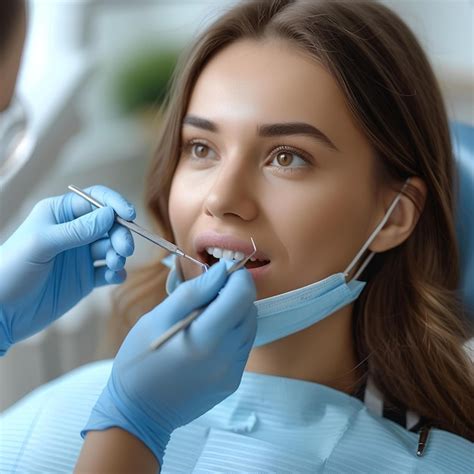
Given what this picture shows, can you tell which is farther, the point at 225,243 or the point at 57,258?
the point at 57,258

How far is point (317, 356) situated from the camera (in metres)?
1.42

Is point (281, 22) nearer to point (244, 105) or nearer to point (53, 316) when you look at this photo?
point (244, 105)

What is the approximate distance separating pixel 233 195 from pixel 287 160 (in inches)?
4.6

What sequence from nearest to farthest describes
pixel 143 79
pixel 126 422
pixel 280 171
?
pixel 126 422
pixel 280 171
pixel 143 79

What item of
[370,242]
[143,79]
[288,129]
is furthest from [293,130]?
[143,79]

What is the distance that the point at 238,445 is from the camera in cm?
131

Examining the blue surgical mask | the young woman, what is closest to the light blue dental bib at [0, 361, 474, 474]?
the young woman

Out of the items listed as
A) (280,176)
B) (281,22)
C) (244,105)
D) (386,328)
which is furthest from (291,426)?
(281,22)

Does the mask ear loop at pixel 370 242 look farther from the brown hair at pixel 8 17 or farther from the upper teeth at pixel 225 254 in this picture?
the brown hair at pixel 8 17

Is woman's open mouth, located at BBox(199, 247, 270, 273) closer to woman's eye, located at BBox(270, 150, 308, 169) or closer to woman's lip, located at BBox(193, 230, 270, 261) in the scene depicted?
woman's lip, located at BBox(193, 230, 270, 261)

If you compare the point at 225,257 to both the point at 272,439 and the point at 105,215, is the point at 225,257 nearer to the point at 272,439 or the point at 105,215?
the point at 105,215

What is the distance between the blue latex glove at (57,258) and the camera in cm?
126

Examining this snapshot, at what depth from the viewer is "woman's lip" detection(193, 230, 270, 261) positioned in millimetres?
1269

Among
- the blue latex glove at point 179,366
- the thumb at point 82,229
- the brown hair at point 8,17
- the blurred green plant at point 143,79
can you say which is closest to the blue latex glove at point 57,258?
the thumb at point 82,229
